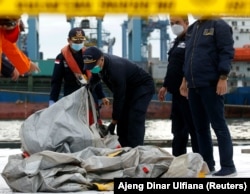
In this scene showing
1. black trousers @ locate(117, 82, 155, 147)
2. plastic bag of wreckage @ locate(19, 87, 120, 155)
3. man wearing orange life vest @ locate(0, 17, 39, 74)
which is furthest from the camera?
black trousers @ locate(117, 82, 155, 147)

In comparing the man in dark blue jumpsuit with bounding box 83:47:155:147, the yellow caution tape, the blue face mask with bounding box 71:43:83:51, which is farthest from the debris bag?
the blue face mask with bounding box 71:43:83:51

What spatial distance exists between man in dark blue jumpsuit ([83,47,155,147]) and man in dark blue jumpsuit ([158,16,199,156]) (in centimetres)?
18

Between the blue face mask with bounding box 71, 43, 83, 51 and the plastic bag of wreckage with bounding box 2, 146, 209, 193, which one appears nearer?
the plastic bag of wreckage with bounding box 2, 146, 209, 193

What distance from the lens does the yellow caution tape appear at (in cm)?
157

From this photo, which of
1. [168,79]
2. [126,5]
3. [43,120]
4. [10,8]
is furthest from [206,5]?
[168,79]

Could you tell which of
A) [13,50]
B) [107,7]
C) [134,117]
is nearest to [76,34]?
[134,117]

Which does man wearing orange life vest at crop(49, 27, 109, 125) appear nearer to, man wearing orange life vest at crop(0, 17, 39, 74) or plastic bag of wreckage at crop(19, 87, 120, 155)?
plastic bag of wreckage at crop(19, 87, 120, 155)

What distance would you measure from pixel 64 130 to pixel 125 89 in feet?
2.04

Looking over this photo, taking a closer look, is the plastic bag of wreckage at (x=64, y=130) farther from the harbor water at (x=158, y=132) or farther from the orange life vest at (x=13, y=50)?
the harbor water at (x=158, y=132)

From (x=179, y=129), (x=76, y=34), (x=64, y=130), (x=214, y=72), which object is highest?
(x=76, y=34)

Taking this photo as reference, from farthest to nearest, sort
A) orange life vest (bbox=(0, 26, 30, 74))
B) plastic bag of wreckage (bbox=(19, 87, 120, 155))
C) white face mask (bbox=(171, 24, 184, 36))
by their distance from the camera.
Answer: white face mask (bbox=(171, 24, 184, 36)), plastic bag of wreckage (bbox=(19, 87, 120, 155)), orange life vest (bbox=(0, 26, 30, 74))

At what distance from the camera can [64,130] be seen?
133 inches

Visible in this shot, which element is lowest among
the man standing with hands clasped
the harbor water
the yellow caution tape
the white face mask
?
the harbor water

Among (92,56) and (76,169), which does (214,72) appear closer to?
(92,56)
